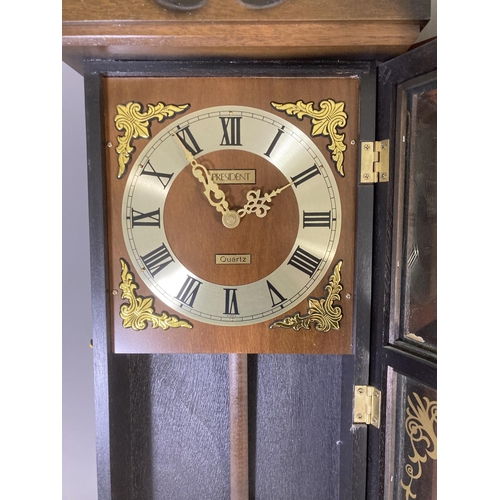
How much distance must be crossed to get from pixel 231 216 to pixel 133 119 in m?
0.29

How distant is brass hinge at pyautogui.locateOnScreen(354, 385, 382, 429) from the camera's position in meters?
1.00

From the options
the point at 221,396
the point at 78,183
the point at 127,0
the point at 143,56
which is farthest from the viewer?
the point at 78,183

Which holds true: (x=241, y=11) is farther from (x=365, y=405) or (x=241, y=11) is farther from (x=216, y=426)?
(x=216, y=426)

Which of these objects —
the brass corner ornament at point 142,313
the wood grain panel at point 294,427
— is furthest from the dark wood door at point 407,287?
the brass corner ornament at point 142,313

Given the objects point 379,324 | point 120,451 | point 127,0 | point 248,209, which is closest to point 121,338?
point 120,451

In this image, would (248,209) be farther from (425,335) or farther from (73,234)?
(73,234)

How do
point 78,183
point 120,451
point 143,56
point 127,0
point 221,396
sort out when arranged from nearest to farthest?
point 127,0, point 143,56, point 120,451, point 221,396, point 78,183

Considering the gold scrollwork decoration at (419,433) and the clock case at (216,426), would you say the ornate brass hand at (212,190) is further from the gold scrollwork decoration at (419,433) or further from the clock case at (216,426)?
the gold scrollwork decoration at (419,433)

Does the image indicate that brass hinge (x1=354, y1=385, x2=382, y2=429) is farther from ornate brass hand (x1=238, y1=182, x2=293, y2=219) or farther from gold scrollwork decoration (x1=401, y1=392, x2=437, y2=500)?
ornate brass hand (x1=238, y1=182, x2=293, y2=219)

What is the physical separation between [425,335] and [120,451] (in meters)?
0.75

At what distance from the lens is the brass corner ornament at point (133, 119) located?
0.99m

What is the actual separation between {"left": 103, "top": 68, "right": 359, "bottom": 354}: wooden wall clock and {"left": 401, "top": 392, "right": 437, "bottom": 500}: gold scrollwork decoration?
0.19m

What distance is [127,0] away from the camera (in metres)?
0.84

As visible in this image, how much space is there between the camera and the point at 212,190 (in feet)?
3.26
